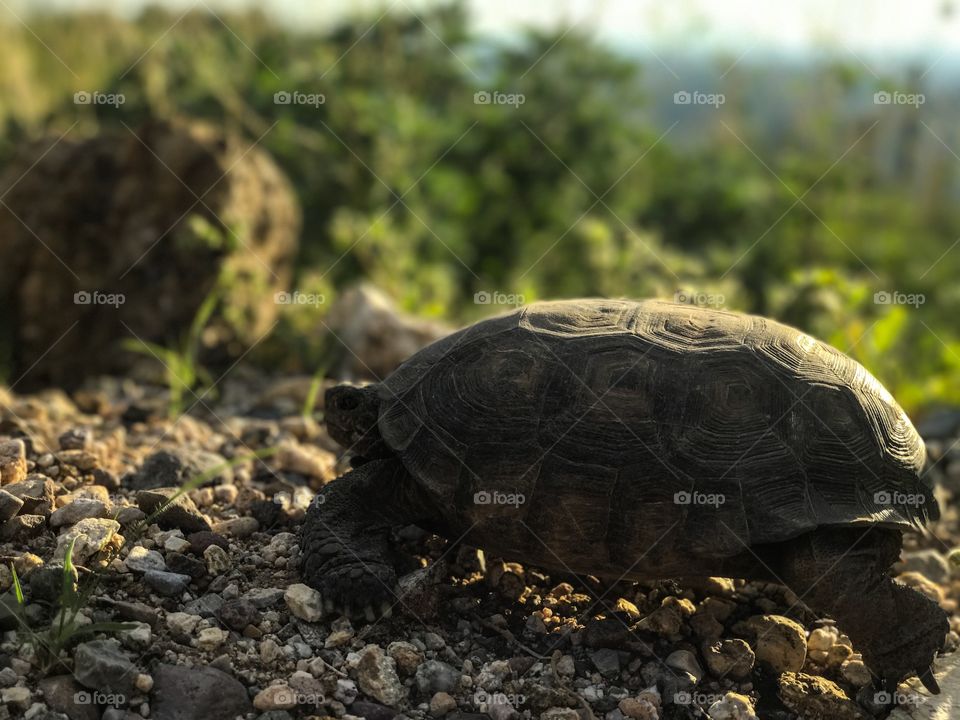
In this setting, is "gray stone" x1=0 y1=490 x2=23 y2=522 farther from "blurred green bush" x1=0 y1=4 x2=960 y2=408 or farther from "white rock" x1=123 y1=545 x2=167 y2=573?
"blurred green bush" x1=0 y1=4 x2=960 y2=408

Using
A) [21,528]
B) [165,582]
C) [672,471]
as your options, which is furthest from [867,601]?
[21,528]

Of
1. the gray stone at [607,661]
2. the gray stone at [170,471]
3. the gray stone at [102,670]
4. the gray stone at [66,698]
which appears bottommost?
the gray stone at [66,698]

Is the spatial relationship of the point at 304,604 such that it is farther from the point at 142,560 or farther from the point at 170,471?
the point at 170,471

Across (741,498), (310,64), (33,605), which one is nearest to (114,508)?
(33,605)

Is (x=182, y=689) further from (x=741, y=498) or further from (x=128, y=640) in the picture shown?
(x=741, y=498)

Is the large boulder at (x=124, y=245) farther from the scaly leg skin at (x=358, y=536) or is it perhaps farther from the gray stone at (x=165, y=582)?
the gray stone at (x=165, y=582)

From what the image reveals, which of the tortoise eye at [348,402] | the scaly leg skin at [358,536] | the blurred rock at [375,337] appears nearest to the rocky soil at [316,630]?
the scaly leg skin at [358,536]
